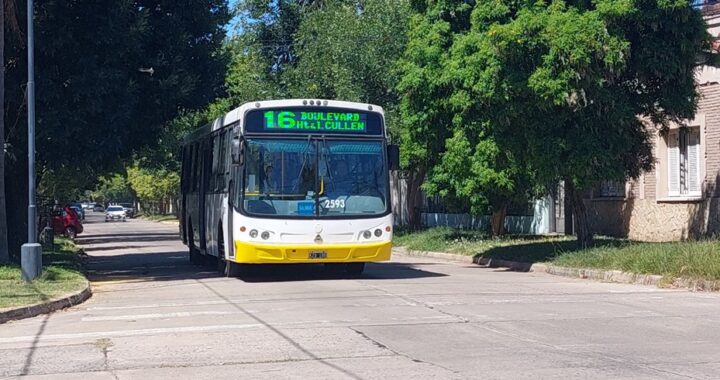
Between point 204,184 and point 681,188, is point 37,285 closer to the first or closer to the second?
point 204,184

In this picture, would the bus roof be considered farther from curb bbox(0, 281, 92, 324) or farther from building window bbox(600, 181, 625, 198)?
building window bbox(600, 181, 625, 198)

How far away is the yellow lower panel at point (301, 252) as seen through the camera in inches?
680

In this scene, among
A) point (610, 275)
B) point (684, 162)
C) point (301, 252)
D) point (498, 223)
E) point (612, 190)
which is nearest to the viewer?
point (301, 252)

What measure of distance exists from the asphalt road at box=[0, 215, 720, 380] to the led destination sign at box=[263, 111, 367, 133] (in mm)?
2951

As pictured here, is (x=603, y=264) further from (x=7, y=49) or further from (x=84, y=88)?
(x=7, y=49)

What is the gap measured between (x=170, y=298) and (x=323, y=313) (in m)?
4.05

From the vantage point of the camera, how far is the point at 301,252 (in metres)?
17.4

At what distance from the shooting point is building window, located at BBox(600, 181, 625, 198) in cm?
2851

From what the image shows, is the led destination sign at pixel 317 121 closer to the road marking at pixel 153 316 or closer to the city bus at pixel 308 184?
the city bus at pixel 308 184

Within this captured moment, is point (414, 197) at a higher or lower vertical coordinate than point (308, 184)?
lower

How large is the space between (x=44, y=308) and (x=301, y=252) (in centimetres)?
497

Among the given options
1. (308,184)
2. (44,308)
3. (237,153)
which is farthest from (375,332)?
(237,153)

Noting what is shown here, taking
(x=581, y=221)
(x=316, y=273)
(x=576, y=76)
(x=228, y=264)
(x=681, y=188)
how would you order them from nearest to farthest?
1. (x=576, y=76)
2. (x=228, y=264)
3. (x=316, y=273)
4. (x=581, y=221)
5. (x=681, y=188)

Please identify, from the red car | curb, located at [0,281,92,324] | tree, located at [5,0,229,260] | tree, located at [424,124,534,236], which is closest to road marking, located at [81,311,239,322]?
curb, located at [0,281,92,324]
